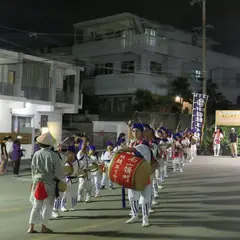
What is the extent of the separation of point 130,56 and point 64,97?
31.4ft

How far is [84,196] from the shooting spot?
1062cm

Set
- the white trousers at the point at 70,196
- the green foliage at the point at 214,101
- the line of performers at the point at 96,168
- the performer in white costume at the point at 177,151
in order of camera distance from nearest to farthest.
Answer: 1. the line of performers at the point at 96,168
2. the white trousers at the point at 70,196
3. the performer in white costume at the point at 177,151
4. the green foliage at the point at 214,101

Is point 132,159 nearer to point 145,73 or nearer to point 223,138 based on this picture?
point 223,138

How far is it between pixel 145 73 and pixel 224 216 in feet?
92.6

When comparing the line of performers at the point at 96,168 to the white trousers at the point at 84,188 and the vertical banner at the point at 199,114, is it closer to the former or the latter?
the white trousers at the point at 84,188

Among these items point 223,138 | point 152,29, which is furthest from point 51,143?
point 152,29

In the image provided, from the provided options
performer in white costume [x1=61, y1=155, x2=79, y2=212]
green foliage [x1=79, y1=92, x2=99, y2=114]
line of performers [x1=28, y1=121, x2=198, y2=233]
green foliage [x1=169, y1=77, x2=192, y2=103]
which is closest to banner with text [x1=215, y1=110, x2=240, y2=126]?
green foliage [x1=169, y1=77, x2=192, y2=103]

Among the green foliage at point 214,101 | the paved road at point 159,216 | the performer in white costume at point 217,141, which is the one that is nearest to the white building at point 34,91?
the performer in white costume at point 217,141

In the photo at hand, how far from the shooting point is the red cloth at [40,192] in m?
6.92

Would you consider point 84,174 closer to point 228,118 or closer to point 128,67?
point 228,118

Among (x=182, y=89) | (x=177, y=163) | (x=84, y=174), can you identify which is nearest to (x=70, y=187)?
(x=84, y=174)

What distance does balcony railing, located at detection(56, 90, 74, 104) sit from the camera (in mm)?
29492

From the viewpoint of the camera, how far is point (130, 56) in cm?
3703

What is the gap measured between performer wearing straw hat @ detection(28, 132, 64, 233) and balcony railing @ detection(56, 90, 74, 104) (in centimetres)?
2256
